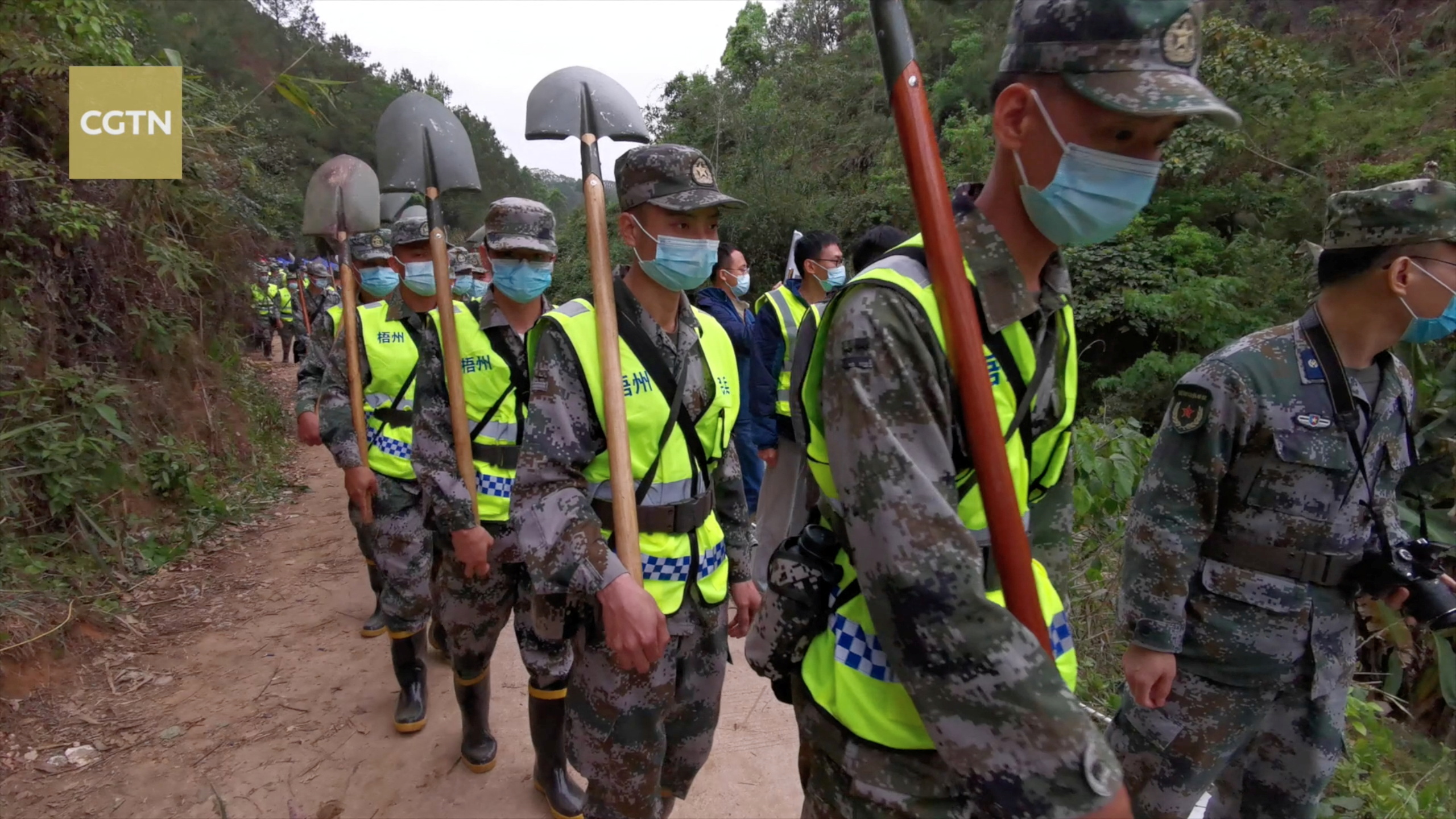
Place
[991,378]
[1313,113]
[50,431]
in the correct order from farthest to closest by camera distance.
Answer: [1313,113] → [50,431] → [991,378]

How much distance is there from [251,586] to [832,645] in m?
6.03

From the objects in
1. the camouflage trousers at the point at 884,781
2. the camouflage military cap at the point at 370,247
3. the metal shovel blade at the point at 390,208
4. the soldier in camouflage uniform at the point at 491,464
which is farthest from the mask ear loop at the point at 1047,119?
the metal shovel blade at the point at 390,208

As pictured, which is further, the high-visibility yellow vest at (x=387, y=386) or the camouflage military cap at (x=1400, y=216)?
the high-visibility yellow vest at (x=387, y=386)

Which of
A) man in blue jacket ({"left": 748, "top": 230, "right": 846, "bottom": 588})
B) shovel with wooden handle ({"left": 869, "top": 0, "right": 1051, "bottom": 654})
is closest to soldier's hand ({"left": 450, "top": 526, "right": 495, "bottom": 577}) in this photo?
man in blue jacket ({"left": 748, "top": 230, "right": 846, "bottom": 588})

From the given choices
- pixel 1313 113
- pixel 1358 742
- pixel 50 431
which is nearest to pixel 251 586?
pixel 50 431

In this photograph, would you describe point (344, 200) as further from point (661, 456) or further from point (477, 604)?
point (661, 456)

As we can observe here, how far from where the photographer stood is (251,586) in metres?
5.88

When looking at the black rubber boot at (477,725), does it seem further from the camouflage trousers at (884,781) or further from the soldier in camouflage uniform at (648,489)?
the camouflage trousers at (884,781)

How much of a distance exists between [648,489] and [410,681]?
246cm

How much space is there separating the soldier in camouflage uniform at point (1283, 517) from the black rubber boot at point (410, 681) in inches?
127

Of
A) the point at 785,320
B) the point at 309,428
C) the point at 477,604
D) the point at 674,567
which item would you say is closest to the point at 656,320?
the point at 674,567

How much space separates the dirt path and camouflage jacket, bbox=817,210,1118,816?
2464mm

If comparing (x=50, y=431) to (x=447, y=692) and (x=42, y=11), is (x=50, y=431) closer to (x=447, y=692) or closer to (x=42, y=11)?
(x=42, y=11)

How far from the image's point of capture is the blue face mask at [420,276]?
3.98m
